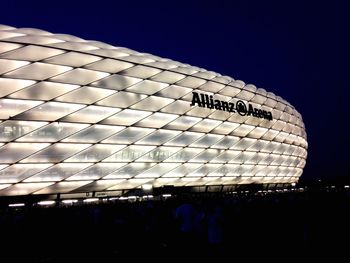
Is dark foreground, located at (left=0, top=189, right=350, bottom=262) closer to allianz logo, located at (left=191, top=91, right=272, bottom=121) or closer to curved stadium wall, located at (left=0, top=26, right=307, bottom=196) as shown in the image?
curved stadium wall, located at (left=0, top=26, right=307, bottom=196)

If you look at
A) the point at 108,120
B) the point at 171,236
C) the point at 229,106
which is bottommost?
the point at 171,236

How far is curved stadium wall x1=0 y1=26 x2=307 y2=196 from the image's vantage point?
20.1 meters

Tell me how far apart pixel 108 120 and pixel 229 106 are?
482 inches

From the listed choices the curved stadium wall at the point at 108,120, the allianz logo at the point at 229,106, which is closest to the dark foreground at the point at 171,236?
the curved stadium wall at the point at 108,120

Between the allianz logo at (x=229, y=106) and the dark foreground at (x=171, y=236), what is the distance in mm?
18691

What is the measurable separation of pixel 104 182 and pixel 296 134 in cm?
2722

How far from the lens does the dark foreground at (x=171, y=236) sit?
759cm

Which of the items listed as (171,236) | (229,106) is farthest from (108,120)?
(171,236)

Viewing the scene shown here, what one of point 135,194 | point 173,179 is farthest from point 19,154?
point 173,179

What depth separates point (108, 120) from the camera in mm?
22953

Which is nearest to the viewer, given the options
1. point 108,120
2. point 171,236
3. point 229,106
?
point 171,236

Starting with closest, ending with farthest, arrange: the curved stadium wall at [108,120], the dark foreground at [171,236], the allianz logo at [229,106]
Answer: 1. the dark foreground at [171,236]
2. the curved stadium wall at [108,120]
3. the allianz logo at [229,106]

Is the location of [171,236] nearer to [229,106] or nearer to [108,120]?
[108,120]

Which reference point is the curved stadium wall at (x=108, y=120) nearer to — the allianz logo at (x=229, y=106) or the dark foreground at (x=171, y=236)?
the allianz logo at (x=229, y=106)
